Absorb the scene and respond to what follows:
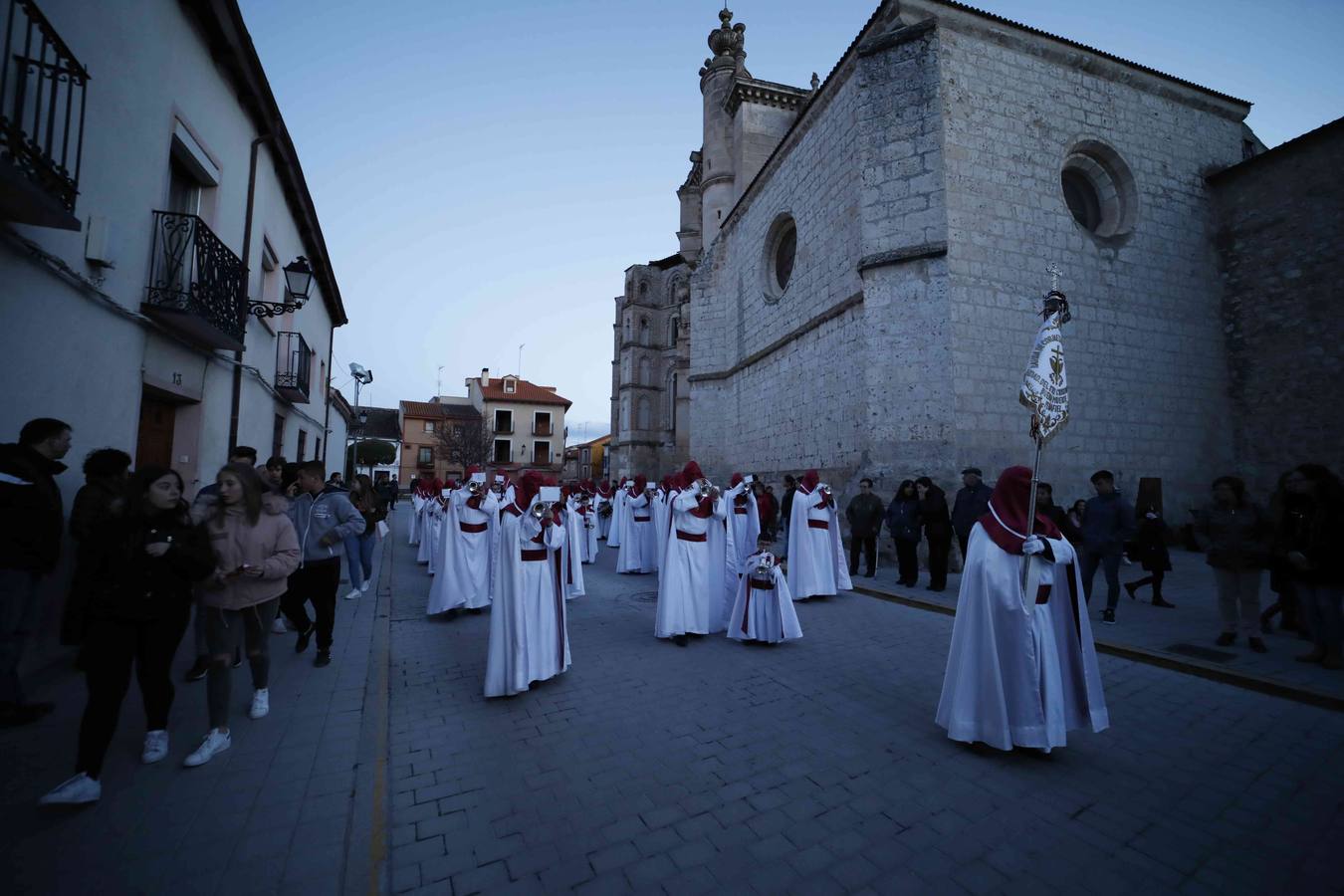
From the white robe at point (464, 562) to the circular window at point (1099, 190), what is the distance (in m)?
13.4

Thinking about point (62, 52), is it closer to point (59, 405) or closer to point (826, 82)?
point (59, 405)

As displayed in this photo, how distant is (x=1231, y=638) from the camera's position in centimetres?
541

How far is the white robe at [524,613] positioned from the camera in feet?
14.3

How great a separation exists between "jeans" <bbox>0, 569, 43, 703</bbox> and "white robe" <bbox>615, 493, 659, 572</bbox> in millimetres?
7875

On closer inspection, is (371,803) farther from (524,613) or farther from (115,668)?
(524,613)

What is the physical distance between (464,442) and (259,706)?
3773 cm

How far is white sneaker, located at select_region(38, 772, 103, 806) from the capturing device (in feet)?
8.79

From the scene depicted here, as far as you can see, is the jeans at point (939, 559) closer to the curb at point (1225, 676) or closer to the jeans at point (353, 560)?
the curb at point (1225, 676)

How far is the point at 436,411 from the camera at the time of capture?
45312 mm

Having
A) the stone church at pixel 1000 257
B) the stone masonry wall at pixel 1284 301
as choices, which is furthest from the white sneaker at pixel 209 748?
the stone masonry wall at pixel 1284 301

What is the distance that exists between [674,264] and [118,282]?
111 ft

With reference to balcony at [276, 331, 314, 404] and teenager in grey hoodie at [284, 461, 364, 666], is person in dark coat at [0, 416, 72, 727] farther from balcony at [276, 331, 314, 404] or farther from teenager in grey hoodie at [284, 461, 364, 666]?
balcony at [276, 331, 314, 404]

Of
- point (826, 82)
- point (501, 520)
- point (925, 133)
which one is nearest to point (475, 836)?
point (501, 520)

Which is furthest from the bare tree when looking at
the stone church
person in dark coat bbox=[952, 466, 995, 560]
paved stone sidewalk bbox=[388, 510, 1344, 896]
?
paved stone sidewalk bbox=[388, 510, 1344, 896]
